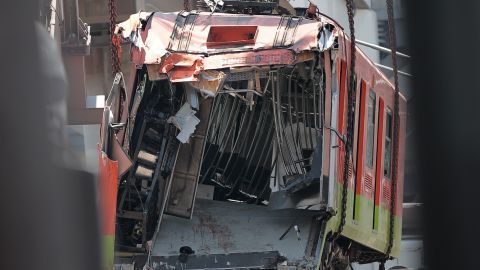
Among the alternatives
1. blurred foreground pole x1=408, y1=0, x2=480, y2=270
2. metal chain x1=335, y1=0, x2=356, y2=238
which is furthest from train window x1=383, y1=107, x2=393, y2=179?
blurred foreground pole x1=408, y1=0, x2=480, y2=270

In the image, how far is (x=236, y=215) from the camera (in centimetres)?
970

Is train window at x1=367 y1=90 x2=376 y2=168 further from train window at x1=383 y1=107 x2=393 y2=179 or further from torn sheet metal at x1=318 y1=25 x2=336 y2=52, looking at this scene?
torn sheet metal at x1=318 y1=25 x2=336 y2=52

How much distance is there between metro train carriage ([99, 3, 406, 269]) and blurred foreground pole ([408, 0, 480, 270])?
5612 mm

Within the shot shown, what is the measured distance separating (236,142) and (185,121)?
0.98 metres

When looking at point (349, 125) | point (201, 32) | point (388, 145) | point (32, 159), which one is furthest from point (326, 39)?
point (32, 159)

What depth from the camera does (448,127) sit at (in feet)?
9.62

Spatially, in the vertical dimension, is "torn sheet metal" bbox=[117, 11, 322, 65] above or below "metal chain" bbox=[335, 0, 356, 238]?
above

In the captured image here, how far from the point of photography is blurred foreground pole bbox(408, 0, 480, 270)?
9.42 feet

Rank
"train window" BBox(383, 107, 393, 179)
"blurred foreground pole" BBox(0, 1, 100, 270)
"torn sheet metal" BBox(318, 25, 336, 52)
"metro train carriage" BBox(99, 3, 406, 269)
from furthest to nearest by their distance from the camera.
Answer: "train window" BBox(383, 107, 393, 179), "metro train carriage" BBox(99, 3, 406, 269), "torn sheet metal" BBox(318, 25, 336, 52), "blurred foreground pole" BBox(0, 1, 100, 270)

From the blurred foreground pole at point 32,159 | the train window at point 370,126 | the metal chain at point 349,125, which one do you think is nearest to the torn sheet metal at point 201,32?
the metal chain at point 349,125

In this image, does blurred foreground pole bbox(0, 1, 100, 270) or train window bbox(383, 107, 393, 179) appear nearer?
blurred foreground pole bbox(0, 1, 100, 270)

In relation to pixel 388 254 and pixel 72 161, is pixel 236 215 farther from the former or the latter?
pixel 72 161

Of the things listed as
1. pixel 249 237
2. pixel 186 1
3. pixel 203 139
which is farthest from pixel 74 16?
pixel 249 237

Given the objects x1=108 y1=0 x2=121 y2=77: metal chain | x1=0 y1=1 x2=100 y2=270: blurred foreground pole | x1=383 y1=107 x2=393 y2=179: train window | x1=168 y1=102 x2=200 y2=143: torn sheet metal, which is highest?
x1=0 y1=1 x2=100 y2=270: blurred foreground pole
